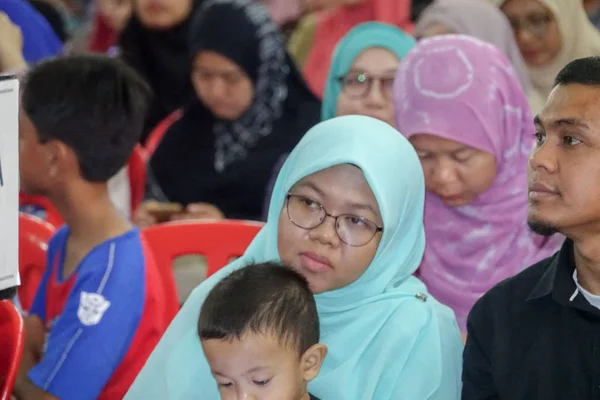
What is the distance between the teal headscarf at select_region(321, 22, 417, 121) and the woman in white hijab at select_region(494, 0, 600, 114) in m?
0.64

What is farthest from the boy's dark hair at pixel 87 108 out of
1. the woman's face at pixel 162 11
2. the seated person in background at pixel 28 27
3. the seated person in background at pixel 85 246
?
the woman's face at pixel 162 11

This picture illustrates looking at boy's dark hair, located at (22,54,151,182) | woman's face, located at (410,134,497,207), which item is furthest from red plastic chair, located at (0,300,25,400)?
woman's face, located at (410,134,497,207)

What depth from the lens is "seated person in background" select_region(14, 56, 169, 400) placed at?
6.36ft

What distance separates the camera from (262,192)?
3.29m

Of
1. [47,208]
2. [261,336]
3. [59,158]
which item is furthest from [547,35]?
[261,336]

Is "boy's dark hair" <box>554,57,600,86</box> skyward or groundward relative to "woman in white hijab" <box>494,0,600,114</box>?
skyward

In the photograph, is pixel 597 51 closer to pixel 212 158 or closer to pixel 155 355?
pixel 212 158

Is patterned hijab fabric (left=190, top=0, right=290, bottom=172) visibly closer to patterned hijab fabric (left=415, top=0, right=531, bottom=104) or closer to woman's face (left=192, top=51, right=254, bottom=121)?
woman's face (left=192, top=51, right=254, bottom=121)

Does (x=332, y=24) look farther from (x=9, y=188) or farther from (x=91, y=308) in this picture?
(x=9, y=188)

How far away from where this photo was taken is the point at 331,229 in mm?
1707

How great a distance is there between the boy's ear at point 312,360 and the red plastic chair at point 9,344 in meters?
0.48

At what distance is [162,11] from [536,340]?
109 inches

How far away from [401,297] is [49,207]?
1.40 m

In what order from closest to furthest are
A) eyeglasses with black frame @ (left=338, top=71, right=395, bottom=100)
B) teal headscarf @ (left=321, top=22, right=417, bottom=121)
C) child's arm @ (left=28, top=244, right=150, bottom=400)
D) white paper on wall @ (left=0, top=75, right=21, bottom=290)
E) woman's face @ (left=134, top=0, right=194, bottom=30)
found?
white paper on wall @ (left=0, top=75, right=21, bottom=290) < child's arm @ (left=28, top=244, right=150, bottom=400) < eyeglasses with black frame @ (left=338, top=71, right=395, bottom=100) < teal headscarf @ (left=321, top=22, right=417, bottom=121) < woman's face @ (left=134, top=0, right=194, bottom=30)
